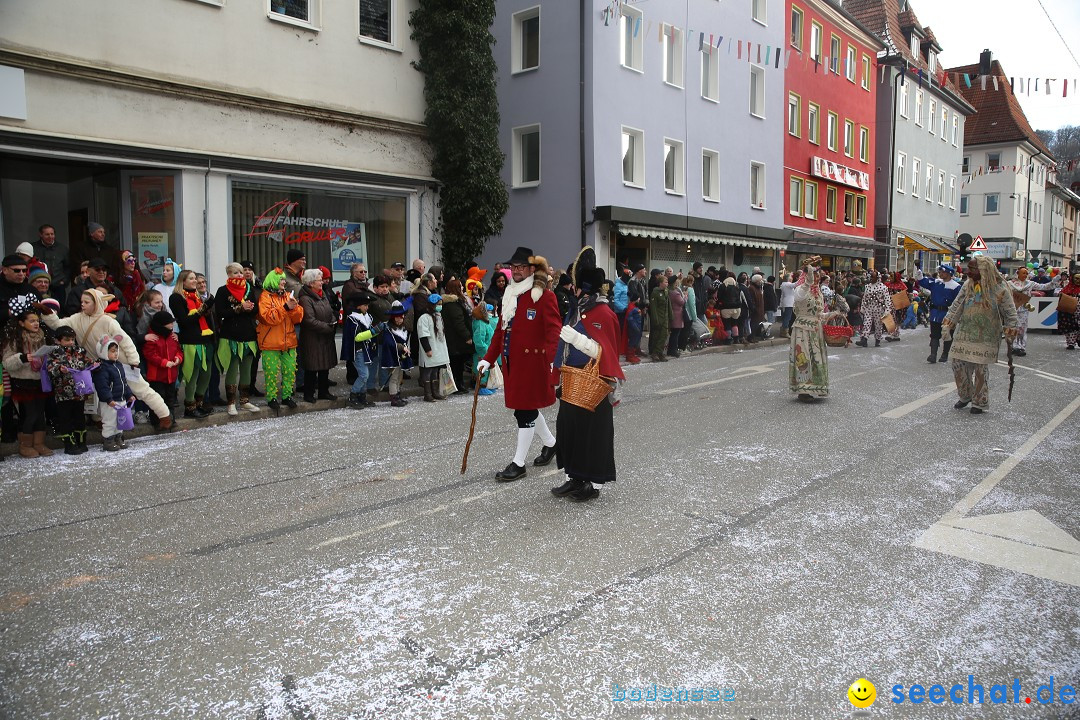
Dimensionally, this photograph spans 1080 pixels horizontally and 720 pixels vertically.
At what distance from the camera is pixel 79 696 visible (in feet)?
10.5

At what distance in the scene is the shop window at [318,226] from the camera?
13.8 metres

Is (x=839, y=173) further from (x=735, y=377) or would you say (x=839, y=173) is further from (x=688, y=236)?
(x=735, y=377)

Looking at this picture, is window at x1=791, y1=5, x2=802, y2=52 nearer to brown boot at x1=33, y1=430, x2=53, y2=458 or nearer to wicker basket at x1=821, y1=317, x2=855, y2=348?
wicker basket at x1=821, y1=317, x2=855, y2=348

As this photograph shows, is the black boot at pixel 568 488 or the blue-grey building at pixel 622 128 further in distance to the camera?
the blue-grey building at pixel 622 128

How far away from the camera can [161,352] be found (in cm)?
855

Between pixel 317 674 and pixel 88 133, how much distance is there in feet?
36.7

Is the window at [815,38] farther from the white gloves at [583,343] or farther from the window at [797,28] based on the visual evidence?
the white gloves at [583,343]

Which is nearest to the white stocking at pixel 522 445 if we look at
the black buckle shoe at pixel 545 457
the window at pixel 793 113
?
the black buckle shoe at pixel 545 457

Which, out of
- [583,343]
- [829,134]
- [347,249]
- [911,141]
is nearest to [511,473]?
[583,343]

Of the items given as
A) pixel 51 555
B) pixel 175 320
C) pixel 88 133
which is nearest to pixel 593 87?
pixel 88 133

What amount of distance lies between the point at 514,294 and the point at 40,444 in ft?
15.9

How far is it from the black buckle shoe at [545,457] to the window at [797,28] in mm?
28805

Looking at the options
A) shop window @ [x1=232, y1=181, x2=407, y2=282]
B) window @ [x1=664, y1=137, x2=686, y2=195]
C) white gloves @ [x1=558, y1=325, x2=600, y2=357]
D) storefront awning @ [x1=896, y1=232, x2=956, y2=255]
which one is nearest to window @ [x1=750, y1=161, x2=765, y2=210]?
window @ [x1=664, y1=137, x2=686, y2=195]

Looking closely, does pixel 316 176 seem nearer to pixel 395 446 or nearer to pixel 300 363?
pixel 300 363
